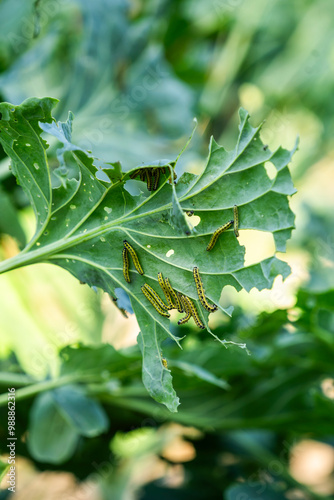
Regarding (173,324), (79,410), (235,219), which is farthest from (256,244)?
(235,219)

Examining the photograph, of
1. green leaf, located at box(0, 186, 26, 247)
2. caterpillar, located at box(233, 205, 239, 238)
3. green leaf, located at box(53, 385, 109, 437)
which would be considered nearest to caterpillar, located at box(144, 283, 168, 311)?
caterpillar, located at box(233, 205, 239, 238)

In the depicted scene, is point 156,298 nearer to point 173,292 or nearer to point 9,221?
point 173,292

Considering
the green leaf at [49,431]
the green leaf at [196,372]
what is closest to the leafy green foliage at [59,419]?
the green leaf at [49,431]

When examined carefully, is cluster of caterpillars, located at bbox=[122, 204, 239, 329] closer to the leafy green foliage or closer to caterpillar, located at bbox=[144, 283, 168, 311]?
caterpillar, located at bbox=[144, 283, 168, 311]

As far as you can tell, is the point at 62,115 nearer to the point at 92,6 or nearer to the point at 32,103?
the point at 92,6

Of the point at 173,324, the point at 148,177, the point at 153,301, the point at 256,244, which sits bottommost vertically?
the point at 256,244

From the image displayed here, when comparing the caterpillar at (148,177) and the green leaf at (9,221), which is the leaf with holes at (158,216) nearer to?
the caterpillar at (148,177)
